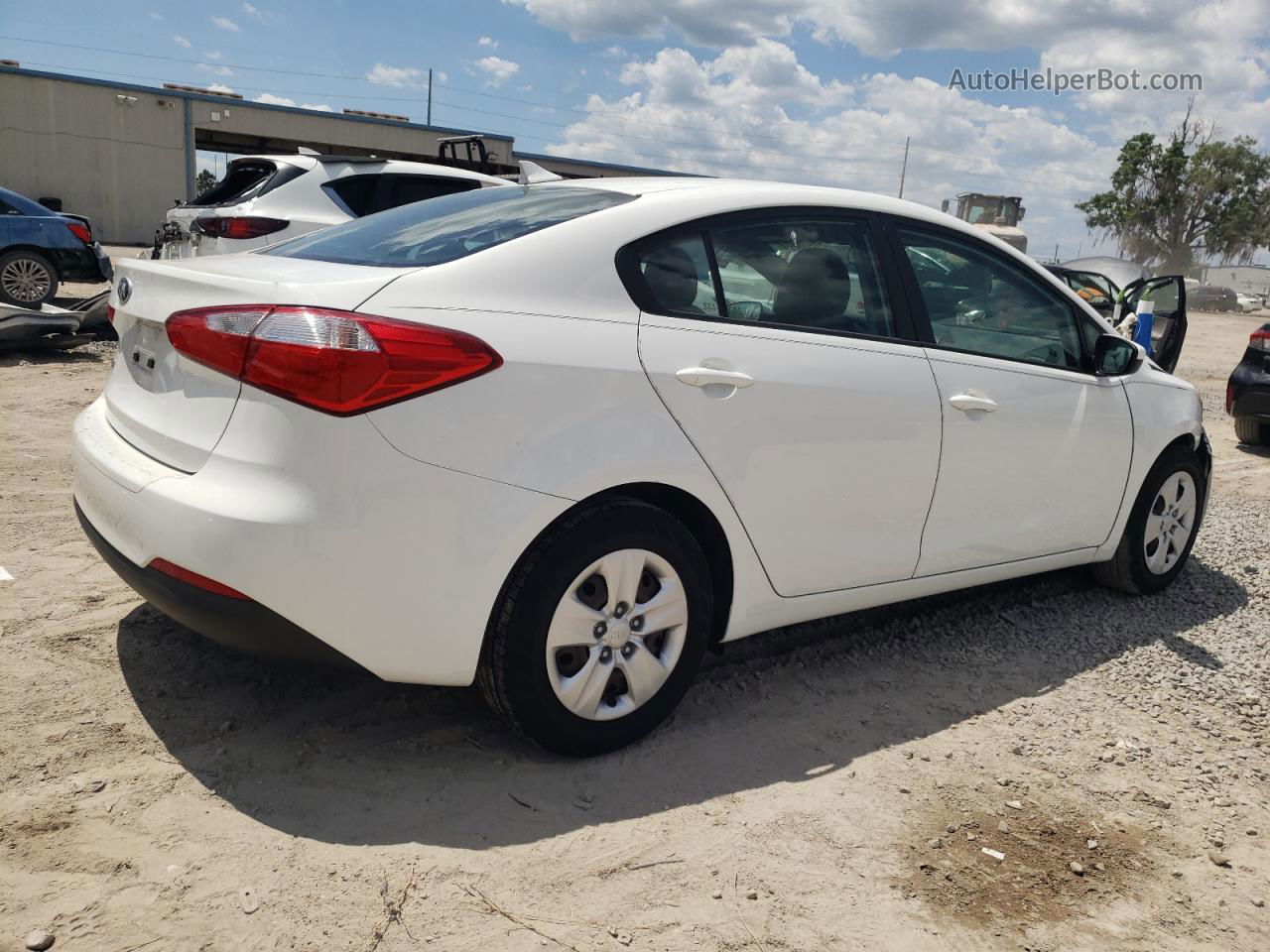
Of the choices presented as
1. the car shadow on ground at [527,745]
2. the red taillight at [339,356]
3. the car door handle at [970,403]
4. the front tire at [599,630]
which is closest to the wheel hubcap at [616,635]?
the front tire at [599,630]

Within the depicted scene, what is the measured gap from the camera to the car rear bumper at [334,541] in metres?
2.46

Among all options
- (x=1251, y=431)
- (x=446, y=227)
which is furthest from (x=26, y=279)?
Result: (x=1251, y=431)

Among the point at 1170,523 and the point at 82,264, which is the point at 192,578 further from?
the point at 82,264

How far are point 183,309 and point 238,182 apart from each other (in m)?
7.38

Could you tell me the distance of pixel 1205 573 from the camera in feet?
17.5

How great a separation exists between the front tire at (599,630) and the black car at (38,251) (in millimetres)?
11145

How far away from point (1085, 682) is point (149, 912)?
3174 millimetres


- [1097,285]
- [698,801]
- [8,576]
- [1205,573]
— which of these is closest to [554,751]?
[698,801]

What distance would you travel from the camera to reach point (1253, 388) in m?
9.14

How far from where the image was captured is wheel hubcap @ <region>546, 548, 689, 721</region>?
2799 mm

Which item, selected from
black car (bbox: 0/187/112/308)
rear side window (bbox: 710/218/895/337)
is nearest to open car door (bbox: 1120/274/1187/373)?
rear side window (bbox: 710/218/895/337)

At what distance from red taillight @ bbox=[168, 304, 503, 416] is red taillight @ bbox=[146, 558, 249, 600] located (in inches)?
19.1

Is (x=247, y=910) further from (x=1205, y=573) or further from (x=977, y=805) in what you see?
(x=1205, y=573)

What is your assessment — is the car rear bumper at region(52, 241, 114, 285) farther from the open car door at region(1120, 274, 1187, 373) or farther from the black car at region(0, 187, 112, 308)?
the open car door at region(1120, 274, 1187, 373)
